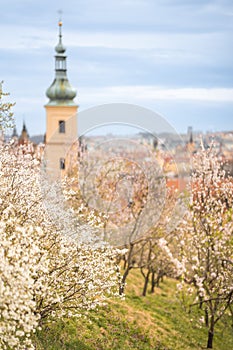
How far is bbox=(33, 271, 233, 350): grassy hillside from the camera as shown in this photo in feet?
50.4

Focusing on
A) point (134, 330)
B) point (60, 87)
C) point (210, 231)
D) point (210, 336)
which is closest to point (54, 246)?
point (134, 330)

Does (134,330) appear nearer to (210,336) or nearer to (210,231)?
(210,336)

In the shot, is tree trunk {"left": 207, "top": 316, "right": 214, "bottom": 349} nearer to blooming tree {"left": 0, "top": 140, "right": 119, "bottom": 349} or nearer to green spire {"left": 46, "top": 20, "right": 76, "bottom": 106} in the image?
blooming tree {"left": 0, "top": 140, "right": 119, "bottom": 349}

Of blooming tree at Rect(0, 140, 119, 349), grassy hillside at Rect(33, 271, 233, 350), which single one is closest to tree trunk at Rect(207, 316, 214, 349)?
grassy hillside at Rect(33, 271, 233, 350)

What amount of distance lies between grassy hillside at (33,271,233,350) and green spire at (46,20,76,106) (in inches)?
2100

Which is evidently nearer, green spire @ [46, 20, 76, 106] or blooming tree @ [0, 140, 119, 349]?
blooming tree @ [0, 140, 119, 349]

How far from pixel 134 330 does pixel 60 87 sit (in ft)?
198

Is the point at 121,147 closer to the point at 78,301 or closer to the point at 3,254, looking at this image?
the point at 78,301

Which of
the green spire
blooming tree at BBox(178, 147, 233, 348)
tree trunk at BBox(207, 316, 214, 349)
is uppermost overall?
the green spire

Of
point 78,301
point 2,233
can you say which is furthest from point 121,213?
point 2,233

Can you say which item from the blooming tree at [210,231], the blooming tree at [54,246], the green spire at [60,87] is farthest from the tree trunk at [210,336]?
the green spire at [60,87]

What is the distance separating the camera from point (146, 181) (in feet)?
76.2

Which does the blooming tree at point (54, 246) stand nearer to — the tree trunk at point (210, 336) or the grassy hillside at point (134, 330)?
the grassy hillside at point (134, 330)

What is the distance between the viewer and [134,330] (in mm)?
18219
